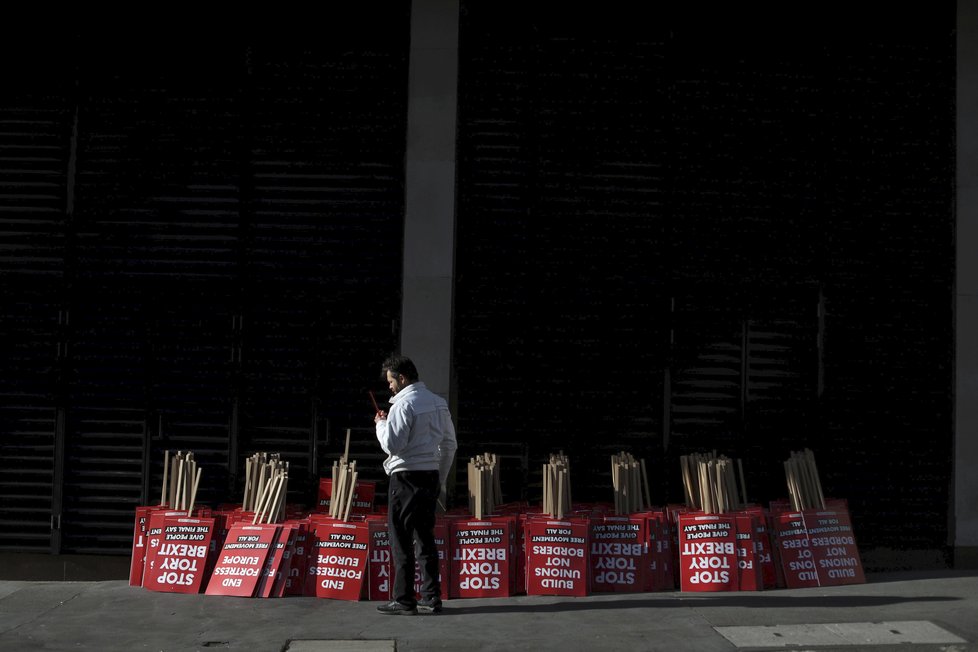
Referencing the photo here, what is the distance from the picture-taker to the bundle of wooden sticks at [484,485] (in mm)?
8875

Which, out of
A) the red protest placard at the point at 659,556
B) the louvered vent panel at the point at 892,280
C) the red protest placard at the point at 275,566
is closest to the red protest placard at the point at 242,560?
the red protest placard at the point at 275,566

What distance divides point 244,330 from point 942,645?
19.9 ft

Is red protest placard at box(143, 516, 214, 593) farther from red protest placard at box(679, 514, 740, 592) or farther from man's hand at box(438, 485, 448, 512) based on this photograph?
red protest placard at box(679, 514, 740, 592)

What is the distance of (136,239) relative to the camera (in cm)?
983

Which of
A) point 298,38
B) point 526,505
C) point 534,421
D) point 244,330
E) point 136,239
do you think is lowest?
point 526,505

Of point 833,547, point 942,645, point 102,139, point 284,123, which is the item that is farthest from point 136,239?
point 942,645

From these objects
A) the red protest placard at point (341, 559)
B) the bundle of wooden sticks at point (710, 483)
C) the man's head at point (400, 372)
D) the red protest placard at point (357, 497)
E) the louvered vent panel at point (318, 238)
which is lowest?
the red protest placard at point (341, 559)

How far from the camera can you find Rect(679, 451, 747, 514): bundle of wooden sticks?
8945 millimetres

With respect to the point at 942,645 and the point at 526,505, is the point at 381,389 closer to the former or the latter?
the point at 526,505

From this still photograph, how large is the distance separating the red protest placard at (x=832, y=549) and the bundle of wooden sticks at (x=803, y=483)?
0.41 feet

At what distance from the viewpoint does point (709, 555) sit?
8812 millimetres

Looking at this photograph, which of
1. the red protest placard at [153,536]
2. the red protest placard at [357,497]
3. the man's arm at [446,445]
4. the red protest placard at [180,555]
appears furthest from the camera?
the red protest placard at [357,497]

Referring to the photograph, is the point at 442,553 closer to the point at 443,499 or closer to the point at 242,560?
the point at 443,499

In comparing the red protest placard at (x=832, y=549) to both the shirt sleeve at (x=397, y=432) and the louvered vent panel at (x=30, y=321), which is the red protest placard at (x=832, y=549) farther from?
the louvered vent panel at (x=30, y=321)
